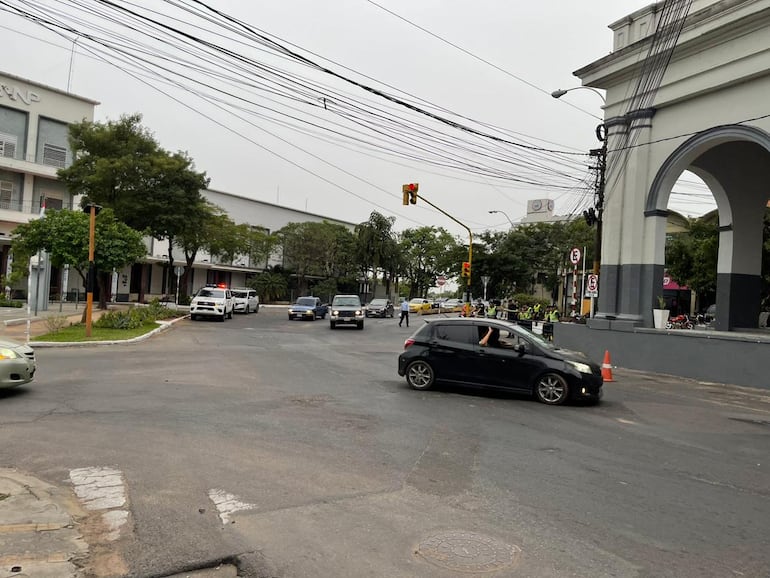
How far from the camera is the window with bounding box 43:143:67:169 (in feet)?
136

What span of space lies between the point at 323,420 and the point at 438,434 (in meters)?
1.75

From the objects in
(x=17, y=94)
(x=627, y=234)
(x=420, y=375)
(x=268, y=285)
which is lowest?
(x=420, y=375)

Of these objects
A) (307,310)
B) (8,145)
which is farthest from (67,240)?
(8,145)

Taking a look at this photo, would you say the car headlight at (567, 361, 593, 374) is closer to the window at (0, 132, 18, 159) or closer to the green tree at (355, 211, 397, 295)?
the window at (0, 132, 18, 159)

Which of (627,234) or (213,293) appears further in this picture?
(213,293)

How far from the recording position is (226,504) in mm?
5078

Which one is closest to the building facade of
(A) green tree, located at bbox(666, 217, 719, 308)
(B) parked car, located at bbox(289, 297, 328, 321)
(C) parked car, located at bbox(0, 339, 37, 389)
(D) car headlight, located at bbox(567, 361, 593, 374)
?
(B) parked car, located at bbox(289, 297, 328, 321)

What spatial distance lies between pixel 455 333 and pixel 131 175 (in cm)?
2783

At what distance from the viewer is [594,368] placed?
10906 millimetres

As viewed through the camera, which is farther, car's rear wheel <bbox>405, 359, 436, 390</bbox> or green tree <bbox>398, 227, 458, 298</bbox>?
green tree <bbox>398, 227, 458, 298</bbox>

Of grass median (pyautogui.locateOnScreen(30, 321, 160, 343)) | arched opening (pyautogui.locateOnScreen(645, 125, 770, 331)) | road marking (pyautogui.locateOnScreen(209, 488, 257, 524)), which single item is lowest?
grass median (pyautogui.locateOnScreen(30, 321, 160, 343))

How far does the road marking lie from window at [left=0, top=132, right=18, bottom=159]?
42.8 m

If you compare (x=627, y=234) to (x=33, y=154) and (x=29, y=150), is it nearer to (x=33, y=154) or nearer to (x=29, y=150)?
(x=33, y=154)

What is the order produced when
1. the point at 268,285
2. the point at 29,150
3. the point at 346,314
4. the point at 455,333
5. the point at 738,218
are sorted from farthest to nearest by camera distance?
the point at 268,285, the point at 29,150, the point at 346,314, the point at 738,218, the point at 455,333
